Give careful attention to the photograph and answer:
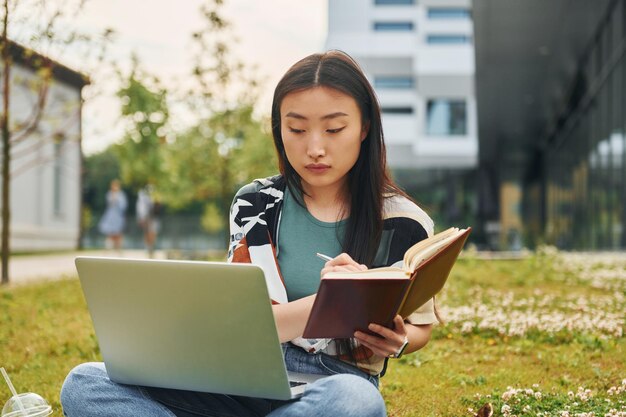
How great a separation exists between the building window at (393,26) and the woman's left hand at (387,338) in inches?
1916

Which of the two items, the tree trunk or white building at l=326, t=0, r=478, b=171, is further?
white building at l=326, t=0, r=478, b=171

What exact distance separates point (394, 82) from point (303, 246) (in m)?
43.0

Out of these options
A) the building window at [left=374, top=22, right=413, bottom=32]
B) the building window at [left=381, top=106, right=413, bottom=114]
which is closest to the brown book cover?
the building window at [left=381, top=106, right=413, bottom=114]

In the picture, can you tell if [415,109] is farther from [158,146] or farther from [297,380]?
[297,380]

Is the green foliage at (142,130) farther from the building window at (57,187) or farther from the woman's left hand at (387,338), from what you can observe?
the woman's left hand at (387,338)

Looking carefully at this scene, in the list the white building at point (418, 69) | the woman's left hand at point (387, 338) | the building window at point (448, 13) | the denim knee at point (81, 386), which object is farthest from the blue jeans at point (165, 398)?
the building window at point (448, 13)

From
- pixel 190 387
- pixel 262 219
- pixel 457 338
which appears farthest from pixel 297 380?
pixel 457 338

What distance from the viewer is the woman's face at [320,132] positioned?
8.34 ft

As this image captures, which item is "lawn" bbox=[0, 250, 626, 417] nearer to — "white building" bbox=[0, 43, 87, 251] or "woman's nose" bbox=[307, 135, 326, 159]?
"woman's nose" bbox=[307, 135, 326, 159]

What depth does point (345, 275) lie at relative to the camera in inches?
78.7

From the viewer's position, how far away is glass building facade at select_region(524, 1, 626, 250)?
14664 mm

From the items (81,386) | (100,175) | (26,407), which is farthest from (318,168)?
(100,175)

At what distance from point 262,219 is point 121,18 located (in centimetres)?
837

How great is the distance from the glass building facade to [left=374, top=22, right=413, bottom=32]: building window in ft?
84.2
